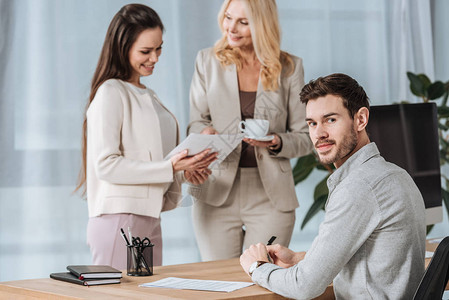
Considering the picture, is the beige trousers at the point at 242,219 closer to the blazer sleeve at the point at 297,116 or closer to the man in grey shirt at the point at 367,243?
the blazer sleeve at the point at 297,116

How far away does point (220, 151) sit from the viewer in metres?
2.59

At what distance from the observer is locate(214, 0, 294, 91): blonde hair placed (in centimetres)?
277

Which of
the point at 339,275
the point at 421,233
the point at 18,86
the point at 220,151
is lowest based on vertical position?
the point at 339,275

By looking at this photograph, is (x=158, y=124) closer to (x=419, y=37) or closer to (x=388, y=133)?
(x=388, y=133)

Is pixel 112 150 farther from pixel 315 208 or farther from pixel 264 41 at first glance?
pixel 315 208

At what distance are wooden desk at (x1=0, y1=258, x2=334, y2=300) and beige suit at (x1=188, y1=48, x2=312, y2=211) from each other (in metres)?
0.81

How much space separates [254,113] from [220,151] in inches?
12.1

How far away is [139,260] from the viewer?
1.92 m

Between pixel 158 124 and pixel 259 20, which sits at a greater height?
pixel 259 20

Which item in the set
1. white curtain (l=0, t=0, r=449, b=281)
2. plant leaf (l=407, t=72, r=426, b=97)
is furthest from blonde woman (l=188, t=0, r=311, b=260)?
plant leaf (l=407, t=72, r=426, b=97)

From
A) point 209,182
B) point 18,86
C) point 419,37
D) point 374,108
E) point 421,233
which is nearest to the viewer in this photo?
point 421,233

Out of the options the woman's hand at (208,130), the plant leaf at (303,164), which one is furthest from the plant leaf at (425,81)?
the woman's hand at (208,130)

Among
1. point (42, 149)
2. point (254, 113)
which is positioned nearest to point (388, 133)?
point (254, 113)

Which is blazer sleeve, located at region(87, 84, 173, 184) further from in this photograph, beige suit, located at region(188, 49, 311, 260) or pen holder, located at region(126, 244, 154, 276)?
pen holder, located at region(126, 244, 154, 276)
